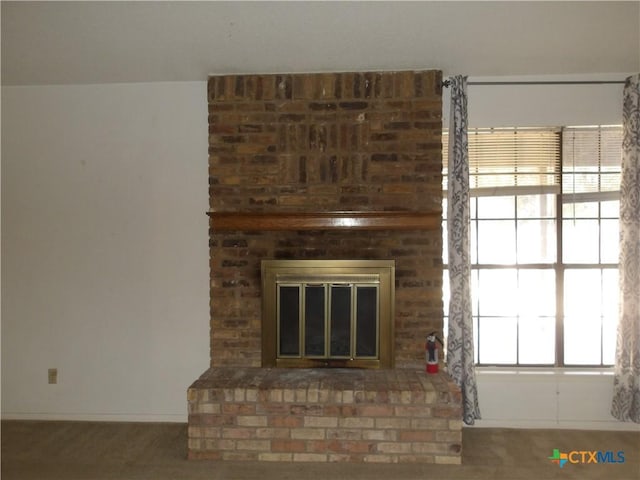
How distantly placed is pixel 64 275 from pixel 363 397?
2.47 meters

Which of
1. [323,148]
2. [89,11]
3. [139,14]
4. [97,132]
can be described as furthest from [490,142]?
[97,132]

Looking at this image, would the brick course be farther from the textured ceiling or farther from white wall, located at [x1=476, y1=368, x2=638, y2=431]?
white wall, located at [x1=476, y1=368, x2=638, y2=431]

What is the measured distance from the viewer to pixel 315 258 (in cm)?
310

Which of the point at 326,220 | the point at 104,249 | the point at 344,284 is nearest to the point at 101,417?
the point at 104,249

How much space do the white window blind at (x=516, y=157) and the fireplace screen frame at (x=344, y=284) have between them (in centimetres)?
101

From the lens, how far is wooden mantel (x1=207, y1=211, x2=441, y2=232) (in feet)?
9.51

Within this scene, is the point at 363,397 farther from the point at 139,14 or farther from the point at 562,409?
the point at 139,14

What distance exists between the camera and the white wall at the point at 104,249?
326 centimetres

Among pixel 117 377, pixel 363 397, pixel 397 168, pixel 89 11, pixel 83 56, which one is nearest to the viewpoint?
pixel 89 11

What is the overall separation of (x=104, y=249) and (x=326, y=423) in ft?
6.95

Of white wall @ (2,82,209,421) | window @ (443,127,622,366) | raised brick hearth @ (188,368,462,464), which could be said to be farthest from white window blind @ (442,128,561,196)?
white wall @ (2,82,209,421)

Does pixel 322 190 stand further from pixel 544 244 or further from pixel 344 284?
pixel 544 244

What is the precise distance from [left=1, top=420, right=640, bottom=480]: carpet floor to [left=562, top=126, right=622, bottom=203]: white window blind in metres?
1.76

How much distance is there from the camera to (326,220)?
2932 mm
